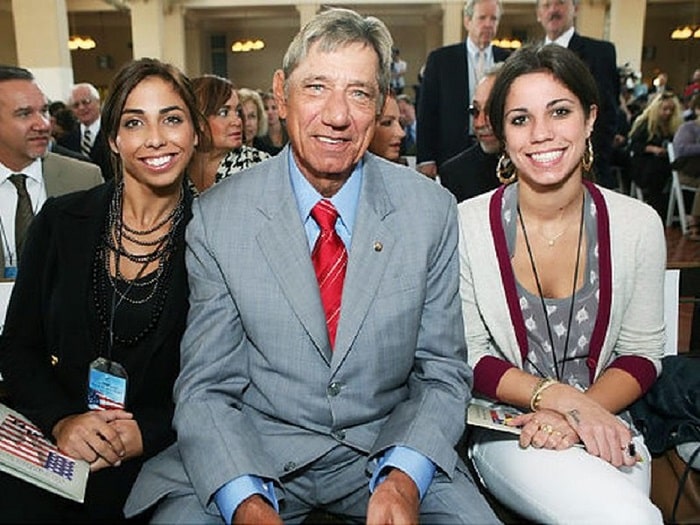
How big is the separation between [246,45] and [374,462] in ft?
35.4

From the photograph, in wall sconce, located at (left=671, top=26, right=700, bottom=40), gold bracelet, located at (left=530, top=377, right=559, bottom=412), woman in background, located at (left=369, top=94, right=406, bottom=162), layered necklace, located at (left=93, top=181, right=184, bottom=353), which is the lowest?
gold bracelet, located at (left=530, top=377, right=559, bottom=412)

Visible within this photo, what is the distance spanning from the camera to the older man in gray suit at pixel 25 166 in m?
2.73

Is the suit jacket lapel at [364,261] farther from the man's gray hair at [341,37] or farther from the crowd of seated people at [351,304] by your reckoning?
the man's gray hair at [341,37]

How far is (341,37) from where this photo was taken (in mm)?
1480

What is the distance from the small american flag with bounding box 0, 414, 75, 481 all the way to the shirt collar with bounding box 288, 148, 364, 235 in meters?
0.76

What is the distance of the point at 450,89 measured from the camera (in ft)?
13.0

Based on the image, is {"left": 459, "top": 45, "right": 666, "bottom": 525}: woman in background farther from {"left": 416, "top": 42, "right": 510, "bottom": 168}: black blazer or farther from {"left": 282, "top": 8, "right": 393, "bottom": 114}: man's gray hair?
{"left": 416, "top": 42, "right": 510, "bottom": 168}: black blazer

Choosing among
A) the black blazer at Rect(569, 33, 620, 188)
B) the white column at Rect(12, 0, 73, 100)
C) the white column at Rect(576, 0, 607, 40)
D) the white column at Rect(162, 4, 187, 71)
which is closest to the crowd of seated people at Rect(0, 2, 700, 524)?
the black blazer at Rect(569, 33, 620, 188)

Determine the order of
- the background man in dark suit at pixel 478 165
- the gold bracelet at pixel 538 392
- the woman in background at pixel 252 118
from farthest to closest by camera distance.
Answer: the woman in background at pixel 252 118
the background man in dark suit at pixel 478 165
the gold bracelet at pixel 538 392

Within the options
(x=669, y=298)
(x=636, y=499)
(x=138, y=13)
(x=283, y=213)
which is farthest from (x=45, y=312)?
(x=138, y=13)

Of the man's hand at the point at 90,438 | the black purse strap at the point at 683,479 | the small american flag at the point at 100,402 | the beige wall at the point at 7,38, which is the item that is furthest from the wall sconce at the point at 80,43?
the black purse strap at the point at 683,479

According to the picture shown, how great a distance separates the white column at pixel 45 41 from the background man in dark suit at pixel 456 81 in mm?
5342

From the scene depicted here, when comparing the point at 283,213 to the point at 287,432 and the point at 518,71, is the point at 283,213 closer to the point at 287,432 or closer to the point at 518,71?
the point at 287,432

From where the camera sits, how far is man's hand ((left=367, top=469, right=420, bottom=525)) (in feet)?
A: 4.42
